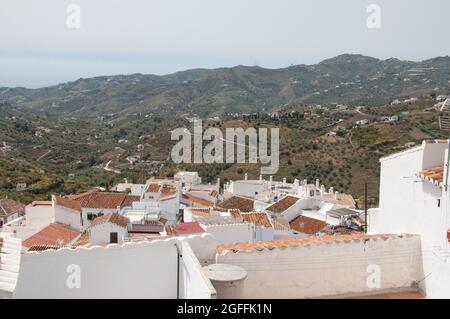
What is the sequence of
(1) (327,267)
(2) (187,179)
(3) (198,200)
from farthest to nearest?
(2) (187,179)
(3) (198,200)
(1) (327,267)

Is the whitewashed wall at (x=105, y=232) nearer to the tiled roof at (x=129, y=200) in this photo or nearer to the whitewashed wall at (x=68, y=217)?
the whitewashed wall at (x=68, y=217)

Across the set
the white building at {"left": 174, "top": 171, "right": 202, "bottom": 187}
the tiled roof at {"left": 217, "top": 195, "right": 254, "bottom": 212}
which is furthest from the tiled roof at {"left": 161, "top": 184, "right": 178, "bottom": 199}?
the white building at {"left": 174, "top": 171, "right": 202, "bottom": 187}

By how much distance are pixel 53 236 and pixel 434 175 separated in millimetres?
17670

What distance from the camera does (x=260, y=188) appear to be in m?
35.0

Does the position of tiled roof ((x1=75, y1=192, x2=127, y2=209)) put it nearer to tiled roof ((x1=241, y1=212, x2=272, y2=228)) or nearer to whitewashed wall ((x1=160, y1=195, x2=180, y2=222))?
whitewashed wall ((x1=160, y1=195, x2=180, y2=222))

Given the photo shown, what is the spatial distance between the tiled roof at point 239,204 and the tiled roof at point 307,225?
12.7 feet

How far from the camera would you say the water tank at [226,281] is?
5.42m

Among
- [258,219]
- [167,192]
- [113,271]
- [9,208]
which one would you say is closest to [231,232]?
[258,219]

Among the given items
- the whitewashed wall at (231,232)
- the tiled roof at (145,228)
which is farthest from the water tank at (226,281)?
the tiled roof at (145,228)

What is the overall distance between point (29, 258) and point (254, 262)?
2891mm

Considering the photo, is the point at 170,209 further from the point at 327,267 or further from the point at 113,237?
the point at 327,267

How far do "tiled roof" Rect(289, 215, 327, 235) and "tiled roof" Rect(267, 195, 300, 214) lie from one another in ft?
2.93

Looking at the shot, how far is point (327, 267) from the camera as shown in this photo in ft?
22.3
